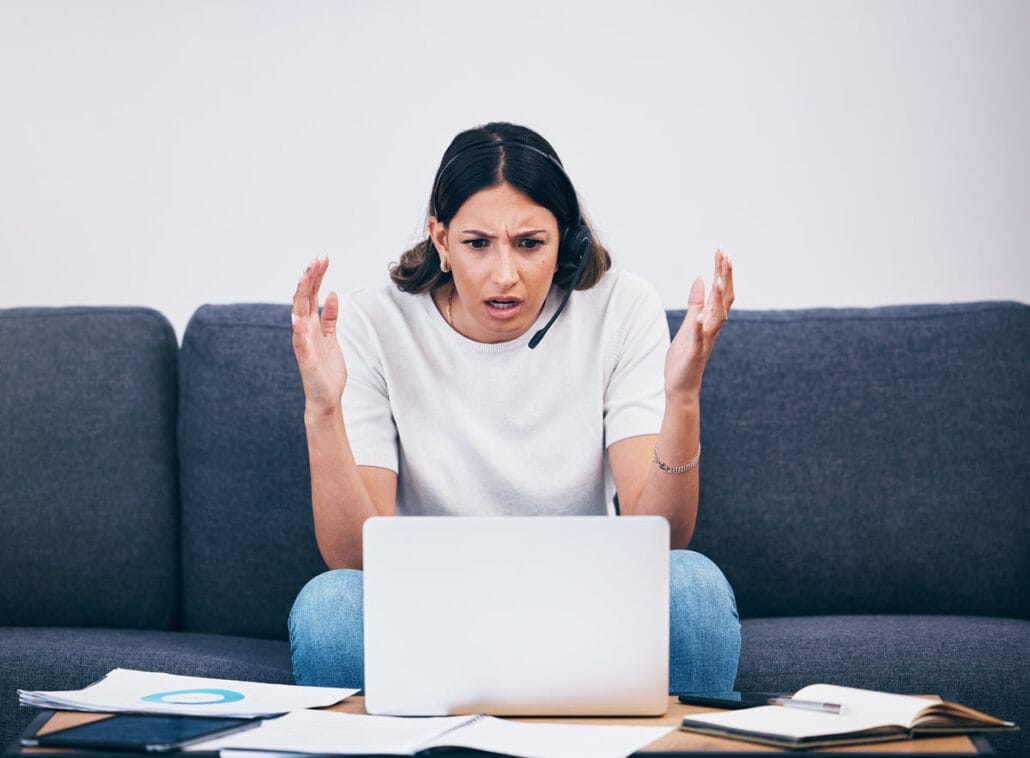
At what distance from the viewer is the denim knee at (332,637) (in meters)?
1.33

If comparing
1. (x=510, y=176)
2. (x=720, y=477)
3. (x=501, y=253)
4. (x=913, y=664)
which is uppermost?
(x=510, y=176)

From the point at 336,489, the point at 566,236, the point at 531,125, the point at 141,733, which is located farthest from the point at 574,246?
the point at 141,733

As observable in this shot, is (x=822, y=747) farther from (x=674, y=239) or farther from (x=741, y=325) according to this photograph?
(x=674, y=239)

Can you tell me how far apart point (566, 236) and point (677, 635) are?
27.1 inches

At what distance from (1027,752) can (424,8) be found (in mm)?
1884

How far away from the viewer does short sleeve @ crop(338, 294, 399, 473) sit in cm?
171

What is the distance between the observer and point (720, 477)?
2002 millimetres

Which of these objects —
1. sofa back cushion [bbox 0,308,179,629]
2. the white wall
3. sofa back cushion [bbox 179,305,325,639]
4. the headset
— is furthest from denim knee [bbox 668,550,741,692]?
the white wall

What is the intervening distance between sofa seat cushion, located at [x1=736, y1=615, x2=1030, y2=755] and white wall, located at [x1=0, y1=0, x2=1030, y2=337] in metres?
0.89

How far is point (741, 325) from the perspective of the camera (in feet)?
6.81

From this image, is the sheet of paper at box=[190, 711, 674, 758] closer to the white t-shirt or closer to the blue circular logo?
the blue circular logo

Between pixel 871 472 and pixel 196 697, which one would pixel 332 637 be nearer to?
pixel 196 697

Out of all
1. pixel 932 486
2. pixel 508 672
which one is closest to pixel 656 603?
pixel 508 672

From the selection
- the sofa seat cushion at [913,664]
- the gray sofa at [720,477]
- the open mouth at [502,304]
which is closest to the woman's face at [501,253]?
the open mouth at [502,304]
